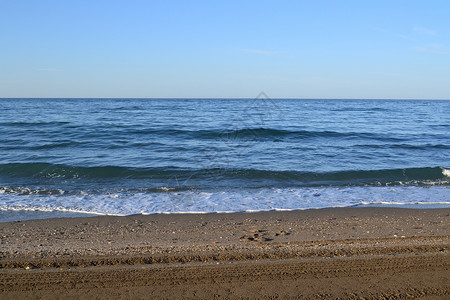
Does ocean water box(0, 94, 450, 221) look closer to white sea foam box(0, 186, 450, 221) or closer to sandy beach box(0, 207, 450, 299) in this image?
white sea foam box(0, 186, 450, 221)

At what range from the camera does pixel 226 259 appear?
164 inches

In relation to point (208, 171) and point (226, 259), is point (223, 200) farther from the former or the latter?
point (226, 259)

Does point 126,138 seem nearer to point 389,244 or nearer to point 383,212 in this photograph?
point 383,212

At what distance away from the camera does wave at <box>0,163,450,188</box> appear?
10.2m

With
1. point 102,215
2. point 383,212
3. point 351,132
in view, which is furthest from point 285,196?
point 351,132

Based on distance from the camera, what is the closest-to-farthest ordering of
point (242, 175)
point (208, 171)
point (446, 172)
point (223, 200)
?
point (223, 200) → point (242, 175) → point (446, 172) → point (208, 171)

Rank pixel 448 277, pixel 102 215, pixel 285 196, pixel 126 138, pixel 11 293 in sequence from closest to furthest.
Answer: pixel 11 293, pixel 448 277, pixel 102 215, pixel 285 196, pixel 126 138

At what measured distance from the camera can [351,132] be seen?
854 inches

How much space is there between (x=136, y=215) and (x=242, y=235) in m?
2.41

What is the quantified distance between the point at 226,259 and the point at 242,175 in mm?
6602

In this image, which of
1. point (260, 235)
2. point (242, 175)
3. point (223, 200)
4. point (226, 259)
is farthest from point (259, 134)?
point (226, 259)

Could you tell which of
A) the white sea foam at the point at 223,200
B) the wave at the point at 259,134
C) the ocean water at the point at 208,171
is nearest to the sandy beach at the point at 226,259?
the white sea foam at the point at 223,200

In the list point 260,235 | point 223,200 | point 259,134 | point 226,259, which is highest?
point 259,134

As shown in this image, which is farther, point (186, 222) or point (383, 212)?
point (383, 212)
